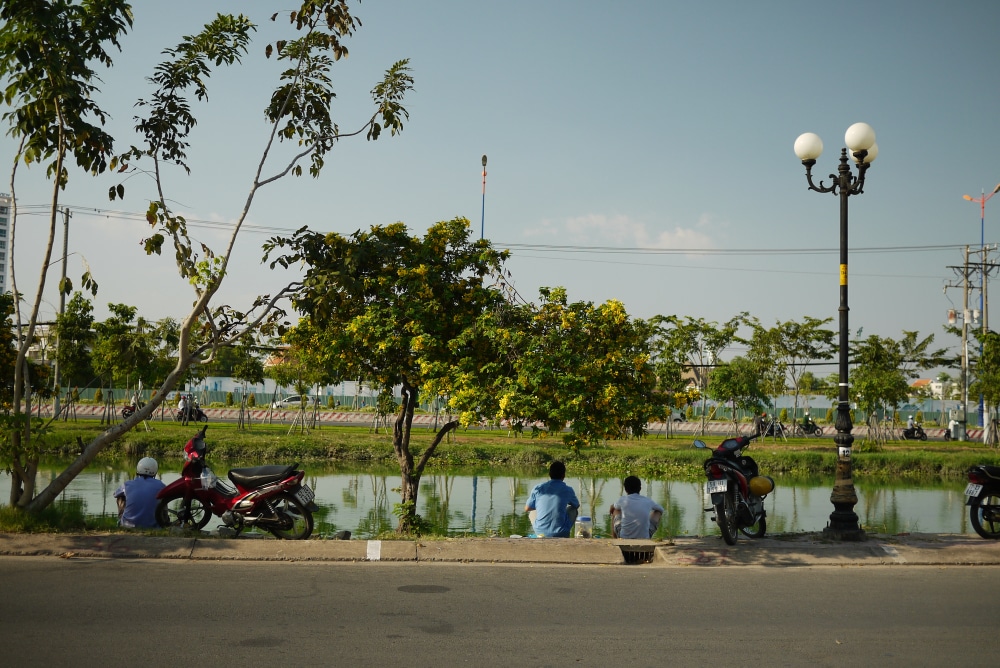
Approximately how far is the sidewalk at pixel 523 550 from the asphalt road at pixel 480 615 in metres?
0.28

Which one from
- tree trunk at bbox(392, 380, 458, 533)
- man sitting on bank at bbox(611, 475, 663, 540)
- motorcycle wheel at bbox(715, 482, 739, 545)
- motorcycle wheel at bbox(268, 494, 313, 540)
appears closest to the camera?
motorcycle wheel at bbox(715, 482, 739, 545)

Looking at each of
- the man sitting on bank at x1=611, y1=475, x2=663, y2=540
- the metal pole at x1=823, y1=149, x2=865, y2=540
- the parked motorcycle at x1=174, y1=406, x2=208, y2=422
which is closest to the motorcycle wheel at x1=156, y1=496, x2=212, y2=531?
the man sitting on bank at x1=611, y1=475, x2=663, y2=540

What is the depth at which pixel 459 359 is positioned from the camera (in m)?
12.4

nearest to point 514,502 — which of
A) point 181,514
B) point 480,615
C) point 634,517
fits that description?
point 634,517

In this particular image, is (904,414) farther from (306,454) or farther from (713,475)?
(713,475)

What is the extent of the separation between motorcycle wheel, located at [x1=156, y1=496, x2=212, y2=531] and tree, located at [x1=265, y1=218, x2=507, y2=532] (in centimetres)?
292

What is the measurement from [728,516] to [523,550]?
2.69m

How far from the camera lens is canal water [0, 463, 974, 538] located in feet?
58.9

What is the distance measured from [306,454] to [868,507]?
19.3m

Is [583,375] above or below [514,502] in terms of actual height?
above

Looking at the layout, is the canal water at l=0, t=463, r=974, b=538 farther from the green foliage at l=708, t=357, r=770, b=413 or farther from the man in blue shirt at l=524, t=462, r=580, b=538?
the green foliage at l=708, t=357, r=770, b=413

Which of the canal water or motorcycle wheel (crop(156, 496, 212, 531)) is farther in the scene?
the canal water

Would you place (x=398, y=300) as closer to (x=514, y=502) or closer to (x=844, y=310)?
(x=844, y=310)

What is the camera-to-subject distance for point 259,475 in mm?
11211
